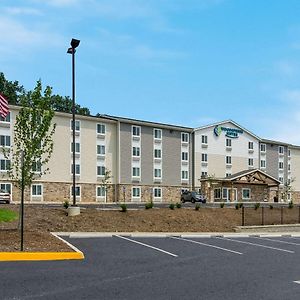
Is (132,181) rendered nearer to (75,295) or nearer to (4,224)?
(4,224)

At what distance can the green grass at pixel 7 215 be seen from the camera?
2093 cm

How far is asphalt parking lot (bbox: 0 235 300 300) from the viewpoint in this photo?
8398mm

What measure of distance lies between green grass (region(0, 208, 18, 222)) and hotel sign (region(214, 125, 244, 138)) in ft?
160

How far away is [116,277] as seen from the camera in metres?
9.91

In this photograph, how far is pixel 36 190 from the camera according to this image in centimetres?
5144

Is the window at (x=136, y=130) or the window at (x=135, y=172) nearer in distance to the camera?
the window at (x=135, y=172)

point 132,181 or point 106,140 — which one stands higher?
point 106,140

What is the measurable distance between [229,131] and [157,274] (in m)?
62.3

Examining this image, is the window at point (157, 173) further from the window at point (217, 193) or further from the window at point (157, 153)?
the window at point (217, 193)

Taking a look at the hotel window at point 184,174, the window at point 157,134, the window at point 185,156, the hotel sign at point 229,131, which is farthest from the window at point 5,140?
the hotel sign at point 229,131

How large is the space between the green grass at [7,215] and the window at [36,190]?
27.4 metres

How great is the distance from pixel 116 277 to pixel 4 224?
11.2m

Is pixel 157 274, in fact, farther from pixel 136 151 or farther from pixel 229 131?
pixel 229 131

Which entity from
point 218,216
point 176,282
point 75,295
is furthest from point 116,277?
point 218,216
